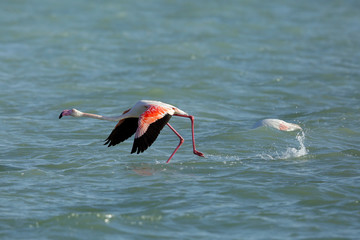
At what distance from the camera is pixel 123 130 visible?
10.8 meters

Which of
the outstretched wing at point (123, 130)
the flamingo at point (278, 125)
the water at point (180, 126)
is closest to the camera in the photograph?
the water at point (180, 126)

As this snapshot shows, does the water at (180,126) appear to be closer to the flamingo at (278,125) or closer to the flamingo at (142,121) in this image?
the flamingo at (278,125)

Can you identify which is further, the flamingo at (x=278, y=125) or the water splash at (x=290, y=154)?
the flamingo at (x=278, y=125)

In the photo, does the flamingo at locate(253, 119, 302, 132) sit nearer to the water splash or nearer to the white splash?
the white splash

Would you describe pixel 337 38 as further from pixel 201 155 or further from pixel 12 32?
pixel 201 155

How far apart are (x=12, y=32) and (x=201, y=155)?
50.1ft

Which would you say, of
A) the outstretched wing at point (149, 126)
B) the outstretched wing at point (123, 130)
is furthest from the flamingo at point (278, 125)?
the outstretched wing at point (149, 126)

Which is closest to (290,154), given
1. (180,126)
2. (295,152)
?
(295,152)

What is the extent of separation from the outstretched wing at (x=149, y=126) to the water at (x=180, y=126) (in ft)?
1.74

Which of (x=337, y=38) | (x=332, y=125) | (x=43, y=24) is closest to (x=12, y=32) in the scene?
(x=43, y=24)

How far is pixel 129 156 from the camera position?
11008 millimetres

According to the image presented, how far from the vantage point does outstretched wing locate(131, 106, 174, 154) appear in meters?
9.51

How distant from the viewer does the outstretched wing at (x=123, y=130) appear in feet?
35.1

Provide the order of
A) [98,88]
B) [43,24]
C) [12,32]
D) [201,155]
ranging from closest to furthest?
1. [201,155]
2. [98,88]
3. [12,32]
4. [43,24]
